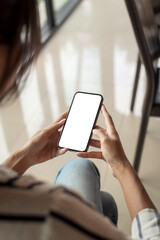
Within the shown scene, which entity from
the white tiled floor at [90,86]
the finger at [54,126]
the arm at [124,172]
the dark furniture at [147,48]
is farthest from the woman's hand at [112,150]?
the white tiled floor at [90,86]

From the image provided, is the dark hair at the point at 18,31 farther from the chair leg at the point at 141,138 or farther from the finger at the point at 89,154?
the chair leg at the point at 141,138

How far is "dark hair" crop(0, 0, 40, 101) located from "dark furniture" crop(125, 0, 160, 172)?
57cm

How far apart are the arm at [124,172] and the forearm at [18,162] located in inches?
6.0

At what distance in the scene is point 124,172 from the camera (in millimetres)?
748

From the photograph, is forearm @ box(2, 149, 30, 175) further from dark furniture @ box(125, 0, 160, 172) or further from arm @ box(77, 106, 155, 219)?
dark furniture @ box(125, 0, 160, 172)

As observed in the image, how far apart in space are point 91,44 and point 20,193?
199 cm

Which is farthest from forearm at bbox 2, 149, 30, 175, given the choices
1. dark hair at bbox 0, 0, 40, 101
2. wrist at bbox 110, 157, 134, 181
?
dark hair at bbox 0, 0, 40, 101

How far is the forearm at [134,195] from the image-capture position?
2.25 ft

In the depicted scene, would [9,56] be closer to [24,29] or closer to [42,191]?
[24,29]

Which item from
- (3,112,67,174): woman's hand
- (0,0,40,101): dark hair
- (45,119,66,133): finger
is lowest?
(3,112,67,174): woman's hand

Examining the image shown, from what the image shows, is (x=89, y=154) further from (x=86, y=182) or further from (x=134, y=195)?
(x=134, y=195)

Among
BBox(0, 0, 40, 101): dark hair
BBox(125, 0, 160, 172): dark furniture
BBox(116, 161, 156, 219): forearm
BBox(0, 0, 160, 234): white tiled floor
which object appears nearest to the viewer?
BBox(0, 0, 40, 101): dark hair

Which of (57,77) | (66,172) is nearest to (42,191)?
(66,172)

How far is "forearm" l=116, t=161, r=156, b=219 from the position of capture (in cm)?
69
